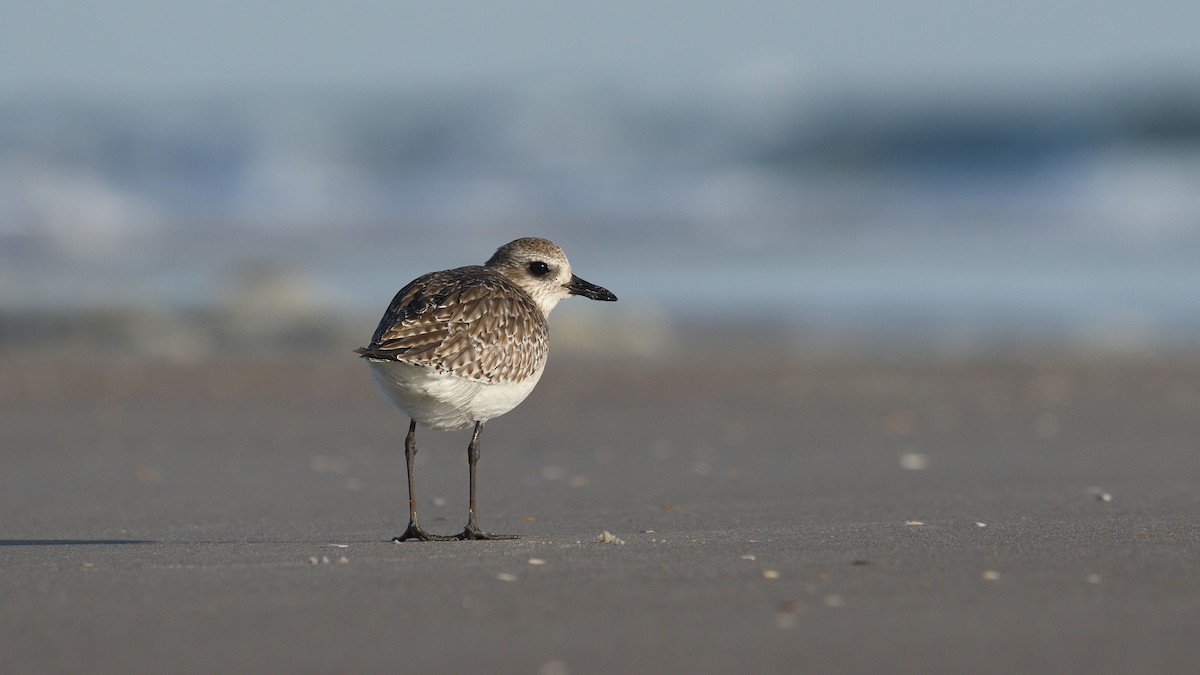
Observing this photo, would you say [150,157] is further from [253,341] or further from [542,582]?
[542,582]

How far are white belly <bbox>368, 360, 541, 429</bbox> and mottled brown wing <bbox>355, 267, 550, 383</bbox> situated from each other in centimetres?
4

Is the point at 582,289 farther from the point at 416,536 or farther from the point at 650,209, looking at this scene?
the point at 650,209

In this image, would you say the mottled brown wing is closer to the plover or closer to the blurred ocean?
the plover

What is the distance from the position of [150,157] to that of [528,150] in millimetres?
8778

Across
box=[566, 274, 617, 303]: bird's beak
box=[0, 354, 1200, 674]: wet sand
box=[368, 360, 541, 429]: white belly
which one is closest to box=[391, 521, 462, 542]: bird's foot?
box=[0, 354, 1200, 674]: wet sand

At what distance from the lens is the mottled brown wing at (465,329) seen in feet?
17.6

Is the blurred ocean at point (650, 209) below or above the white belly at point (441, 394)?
above

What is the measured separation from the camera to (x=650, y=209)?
28328 millimetres

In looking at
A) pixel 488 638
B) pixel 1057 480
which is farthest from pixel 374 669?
pixel 1057 480

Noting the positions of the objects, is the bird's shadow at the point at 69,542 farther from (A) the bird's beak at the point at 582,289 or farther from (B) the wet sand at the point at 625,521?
(A) the bird's beak at the point at 582,289

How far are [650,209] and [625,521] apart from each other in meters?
22.5

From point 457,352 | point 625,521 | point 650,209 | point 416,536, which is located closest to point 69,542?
point 416,536

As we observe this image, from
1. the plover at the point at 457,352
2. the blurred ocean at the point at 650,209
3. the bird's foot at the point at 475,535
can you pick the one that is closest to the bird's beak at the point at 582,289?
the plover at the point at 457,352

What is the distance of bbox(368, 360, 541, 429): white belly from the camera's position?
540 cm
